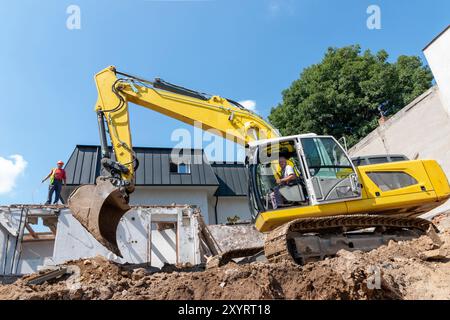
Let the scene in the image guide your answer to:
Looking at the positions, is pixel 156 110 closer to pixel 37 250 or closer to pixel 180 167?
pixel 37 250

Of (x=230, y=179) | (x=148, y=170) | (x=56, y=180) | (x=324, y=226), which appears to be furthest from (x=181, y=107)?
(x=230, y=179)

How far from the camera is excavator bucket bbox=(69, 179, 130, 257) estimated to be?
5.92 m

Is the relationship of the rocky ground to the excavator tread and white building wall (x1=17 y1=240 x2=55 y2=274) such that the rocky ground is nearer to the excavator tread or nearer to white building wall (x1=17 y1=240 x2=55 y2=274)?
the excavator tread

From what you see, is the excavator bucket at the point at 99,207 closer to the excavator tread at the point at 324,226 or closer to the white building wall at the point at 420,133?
the excavator tread at the point at 324,226

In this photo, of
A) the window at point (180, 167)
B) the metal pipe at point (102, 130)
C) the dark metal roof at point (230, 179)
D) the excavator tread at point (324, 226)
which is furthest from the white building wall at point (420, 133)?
the metal pipe at point (102, 130)

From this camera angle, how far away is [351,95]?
22.7 m

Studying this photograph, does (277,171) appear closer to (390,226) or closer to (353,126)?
(390,226)

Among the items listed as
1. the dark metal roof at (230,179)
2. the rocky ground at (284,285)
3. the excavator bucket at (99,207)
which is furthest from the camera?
the dark metal roof at (230,179)

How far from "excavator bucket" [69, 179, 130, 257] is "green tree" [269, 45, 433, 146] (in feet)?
58.8

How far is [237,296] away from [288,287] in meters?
0.65

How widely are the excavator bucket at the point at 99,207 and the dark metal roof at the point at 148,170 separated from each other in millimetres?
10864

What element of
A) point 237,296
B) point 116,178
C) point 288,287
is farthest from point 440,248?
point 116,178

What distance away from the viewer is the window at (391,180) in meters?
6.79

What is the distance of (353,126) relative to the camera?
22.8 m
